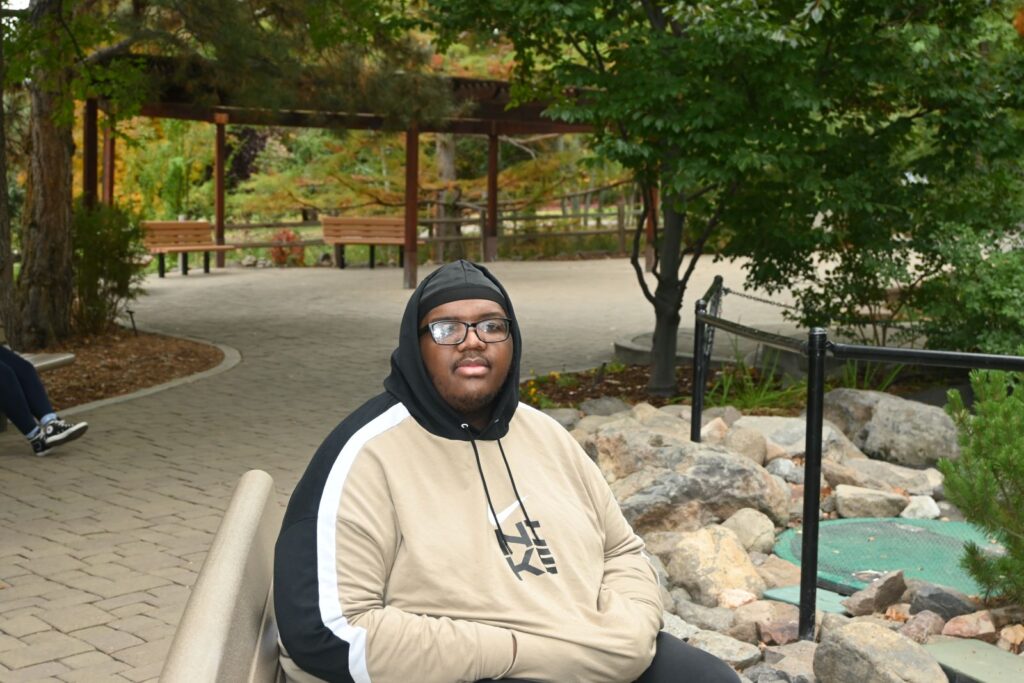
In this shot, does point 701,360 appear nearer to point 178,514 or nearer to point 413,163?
point 178,514

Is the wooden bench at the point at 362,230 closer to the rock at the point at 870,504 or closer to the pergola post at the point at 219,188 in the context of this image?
the pergola post at the point at 219,188

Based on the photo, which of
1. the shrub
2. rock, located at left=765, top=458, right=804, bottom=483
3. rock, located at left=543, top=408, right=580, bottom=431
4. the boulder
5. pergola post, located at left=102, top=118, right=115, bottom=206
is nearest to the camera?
the boulder

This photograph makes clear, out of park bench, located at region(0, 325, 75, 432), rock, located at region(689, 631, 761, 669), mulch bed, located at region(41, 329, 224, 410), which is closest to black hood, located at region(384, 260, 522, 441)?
rock, located at region(689, 631, 761, 669)

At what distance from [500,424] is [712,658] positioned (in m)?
0.69

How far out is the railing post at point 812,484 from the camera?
4.76m

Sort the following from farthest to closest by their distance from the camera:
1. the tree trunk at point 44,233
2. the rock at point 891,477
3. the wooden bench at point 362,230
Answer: the wooden bench at point 362,230
the tree trunk at point 44,233
the rock at point 891,477

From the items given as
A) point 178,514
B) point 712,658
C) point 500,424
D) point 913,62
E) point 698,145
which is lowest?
point 178,514

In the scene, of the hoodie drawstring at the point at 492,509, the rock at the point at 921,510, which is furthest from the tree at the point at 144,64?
the hoodie drawstring at the point at 492,509

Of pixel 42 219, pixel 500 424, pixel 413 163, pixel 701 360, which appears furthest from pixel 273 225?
pixel 500 424

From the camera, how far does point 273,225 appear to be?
28.3 meters

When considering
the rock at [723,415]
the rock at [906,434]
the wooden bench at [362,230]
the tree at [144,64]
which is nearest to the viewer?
the rock at [906,434]

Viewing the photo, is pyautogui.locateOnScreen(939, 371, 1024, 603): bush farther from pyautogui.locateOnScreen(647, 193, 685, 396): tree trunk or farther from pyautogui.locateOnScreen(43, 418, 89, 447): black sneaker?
pyautogui.locateOnScreen(647, 193, 685, 396): tree trunk

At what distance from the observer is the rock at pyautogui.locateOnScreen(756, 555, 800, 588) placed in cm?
553

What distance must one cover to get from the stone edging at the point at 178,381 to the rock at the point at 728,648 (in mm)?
6497
